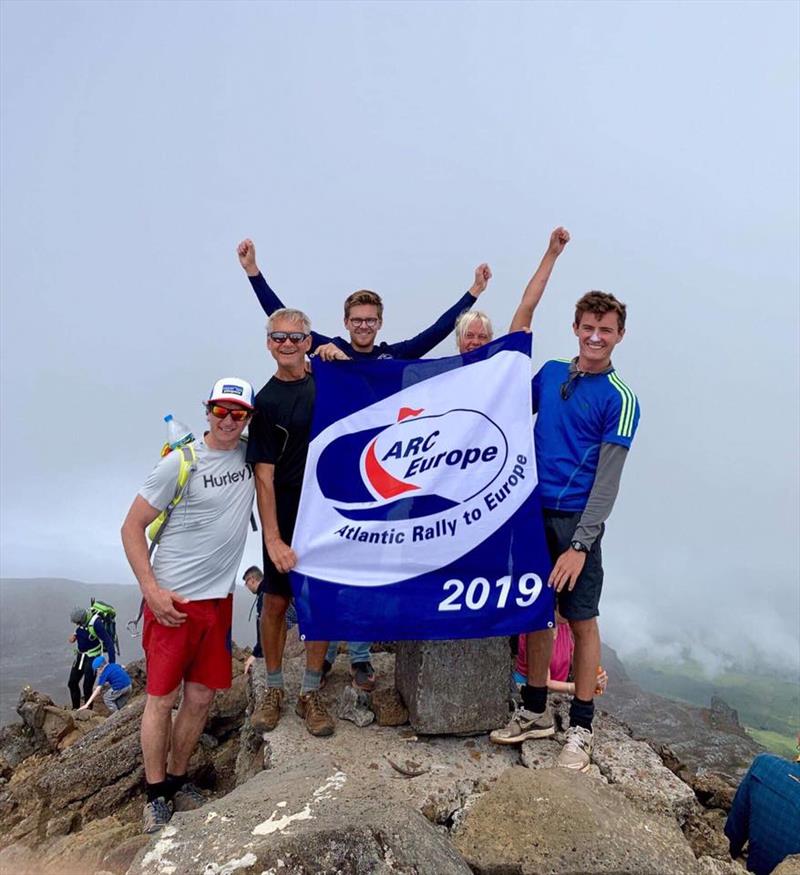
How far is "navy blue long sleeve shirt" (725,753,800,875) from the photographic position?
4973 millimetres

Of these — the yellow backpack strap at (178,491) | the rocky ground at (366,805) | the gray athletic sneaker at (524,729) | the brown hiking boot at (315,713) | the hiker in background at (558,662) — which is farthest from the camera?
the hiker in background at (558,662)

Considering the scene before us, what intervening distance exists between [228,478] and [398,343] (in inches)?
101

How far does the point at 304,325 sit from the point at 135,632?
10.6 feet

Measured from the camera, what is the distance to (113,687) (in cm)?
1451

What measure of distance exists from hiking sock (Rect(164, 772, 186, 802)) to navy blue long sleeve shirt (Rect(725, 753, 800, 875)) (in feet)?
16.7

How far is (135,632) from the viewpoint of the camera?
5.58m

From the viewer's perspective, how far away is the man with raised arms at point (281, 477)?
222 inches

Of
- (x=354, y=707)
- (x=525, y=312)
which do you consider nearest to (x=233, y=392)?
(x=525, y=312)

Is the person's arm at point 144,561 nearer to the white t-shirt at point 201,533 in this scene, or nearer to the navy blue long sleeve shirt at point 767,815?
the white t-shirt at point 201,533

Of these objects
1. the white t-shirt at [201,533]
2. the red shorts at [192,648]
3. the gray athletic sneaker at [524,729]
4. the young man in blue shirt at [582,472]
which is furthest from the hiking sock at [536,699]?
the white t-shirt at [201,533]

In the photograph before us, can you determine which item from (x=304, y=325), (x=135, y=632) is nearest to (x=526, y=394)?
(x=304, y=325)

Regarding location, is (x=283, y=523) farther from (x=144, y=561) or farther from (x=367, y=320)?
(x=367, y=320)

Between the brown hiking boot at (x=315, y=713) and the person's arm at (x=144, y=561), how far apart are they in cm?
175

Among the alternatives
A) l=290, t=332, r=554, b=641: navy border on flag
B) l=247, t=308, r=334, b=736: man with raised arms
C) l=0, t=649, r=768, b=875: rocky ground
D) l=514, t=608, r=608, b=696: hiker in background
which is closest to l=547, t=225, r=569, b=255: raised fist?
l=290, t=332, r=554, b=641: navy border on flag
